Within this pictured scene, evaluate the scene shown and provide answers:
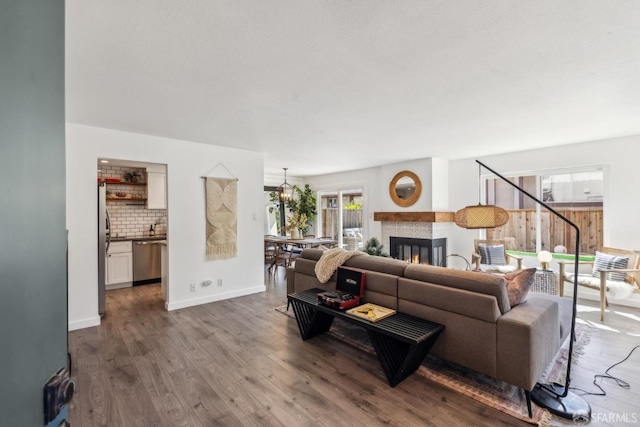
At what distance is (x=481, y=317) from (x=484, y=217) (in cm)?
117

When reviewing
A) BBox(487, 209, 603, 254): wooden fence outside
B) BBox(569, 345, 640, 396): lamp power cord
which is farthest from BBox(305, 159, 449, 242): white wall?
BBox(569, 345, 640, 396): lamp power cord

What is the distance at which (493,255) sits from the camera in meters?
4.98

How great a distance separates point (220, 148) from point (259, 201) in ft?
3.32

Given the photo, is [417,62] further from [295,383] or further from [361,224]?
[361,224]

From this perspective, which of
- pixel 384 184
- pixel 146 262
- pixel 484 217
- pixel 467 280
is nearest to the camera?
pixel 467 280

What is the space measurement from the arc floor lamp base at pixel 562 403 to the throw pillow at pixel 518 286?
1.95 feet

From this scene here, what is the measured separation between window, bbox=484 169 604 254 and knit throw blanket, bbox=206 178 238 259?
4.52 meters

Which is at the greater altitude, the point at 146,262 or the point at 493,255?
the point at 493,255

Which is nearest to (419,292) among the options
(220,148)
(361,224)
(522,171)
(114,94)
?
(114,94)

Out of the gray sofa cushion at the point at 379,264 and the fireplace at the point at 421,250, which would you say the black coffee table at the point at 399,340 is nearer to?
the gray sofa cushion at the point at 379,264

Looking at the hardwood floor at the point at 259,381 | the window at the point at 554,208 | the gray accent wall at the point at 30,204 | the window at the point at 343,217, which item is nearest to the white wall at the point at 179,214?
the hardwood floor at the point at 259,381

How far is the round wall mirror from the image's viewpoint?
5.84m

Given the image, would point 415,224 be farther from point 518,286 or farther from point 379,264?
point 518,286

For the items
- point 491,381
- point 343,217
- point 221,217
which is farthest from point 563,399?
point 343,217
